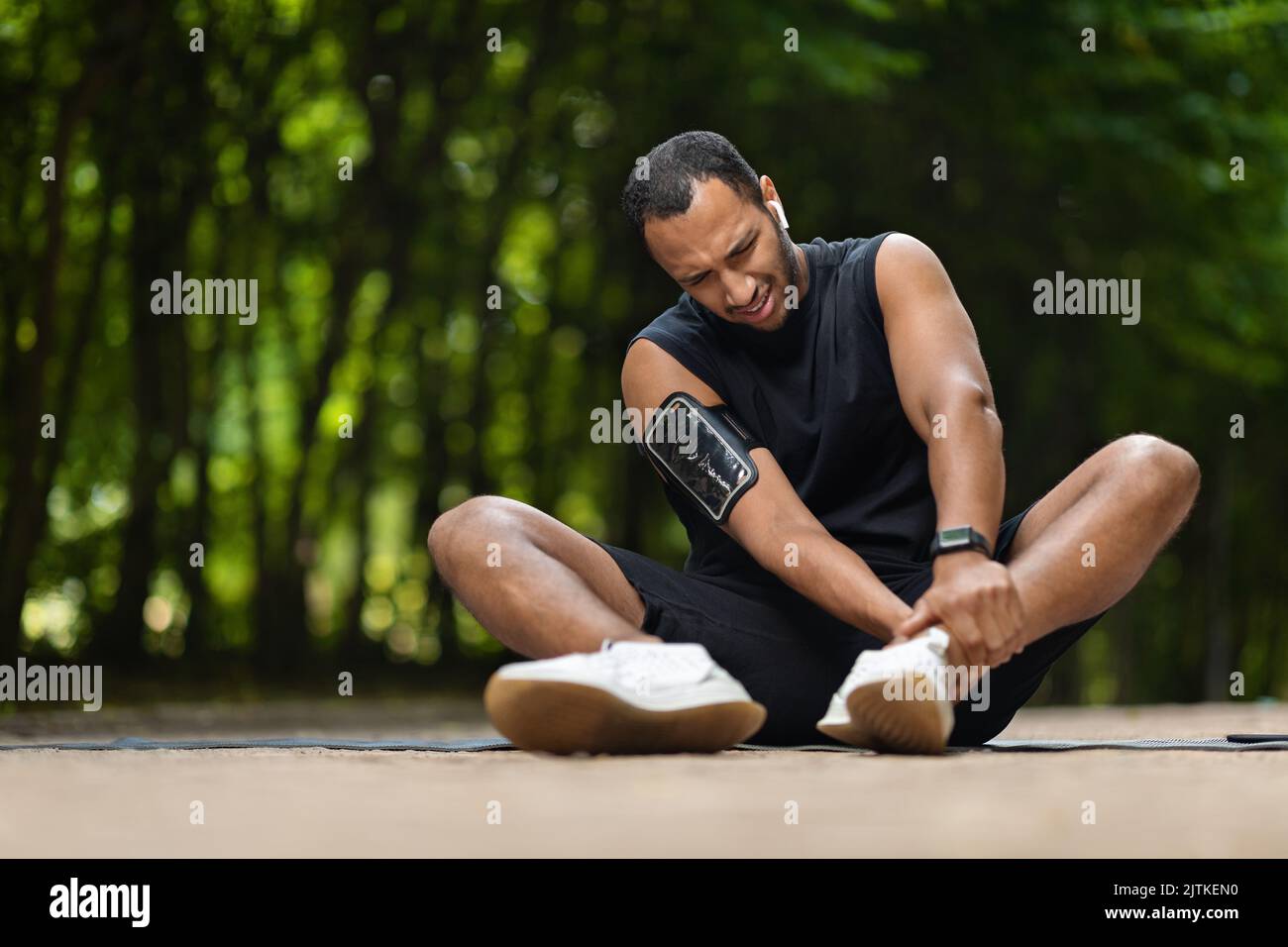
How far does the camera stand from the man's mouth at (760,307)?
3.43 metres

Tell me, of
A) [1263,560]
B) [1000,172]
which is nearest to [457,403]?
[1000,172]

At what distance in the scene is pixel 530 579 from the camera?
3.10 meters

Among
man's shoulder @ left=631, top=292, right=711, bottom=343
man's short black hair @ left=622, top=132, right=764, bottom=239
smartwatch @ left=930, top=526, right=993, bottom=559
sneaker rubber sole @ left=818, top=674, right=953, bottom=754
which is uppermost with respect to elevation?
man's short black hair @ left=622, top=132, right=764, bottom=239

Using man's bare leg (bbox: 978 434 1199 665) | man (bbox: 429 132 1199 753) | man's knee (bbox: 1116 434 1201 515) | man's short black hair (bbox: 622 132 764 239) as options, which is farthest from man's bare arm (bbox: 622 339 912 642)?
man's knee (bbox: 1116 434 1201 515)

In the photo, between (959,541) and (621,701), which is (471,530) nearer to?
(621,701)

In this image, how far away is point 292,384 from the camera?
1412 cm

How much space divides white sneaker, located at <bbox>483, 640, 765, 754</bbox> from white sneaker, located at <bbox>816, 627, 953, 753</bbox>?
0.18 metres

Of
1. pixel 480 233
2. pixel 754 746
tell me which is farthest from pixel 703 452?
pixel 480 233

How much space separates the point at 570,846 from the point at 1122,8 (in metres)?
8.08

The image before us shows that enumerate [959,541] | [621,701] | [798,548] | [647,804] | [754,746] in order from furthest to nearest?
[754,746] → [798,548] → [959,541] → [621,701] → [647,804]

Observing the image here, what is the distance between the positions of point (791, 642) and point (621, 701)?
28.4 inches

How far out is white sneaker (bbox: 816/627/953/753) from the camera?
2771mm

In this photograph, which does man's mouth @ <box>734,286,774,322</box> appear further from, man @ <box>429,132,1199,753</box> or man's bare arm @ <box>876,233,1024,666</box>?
man's bare arm @ <box>876,233,1024,666</box>

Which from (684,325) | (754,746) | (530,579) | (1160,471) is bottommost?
(754,746)
